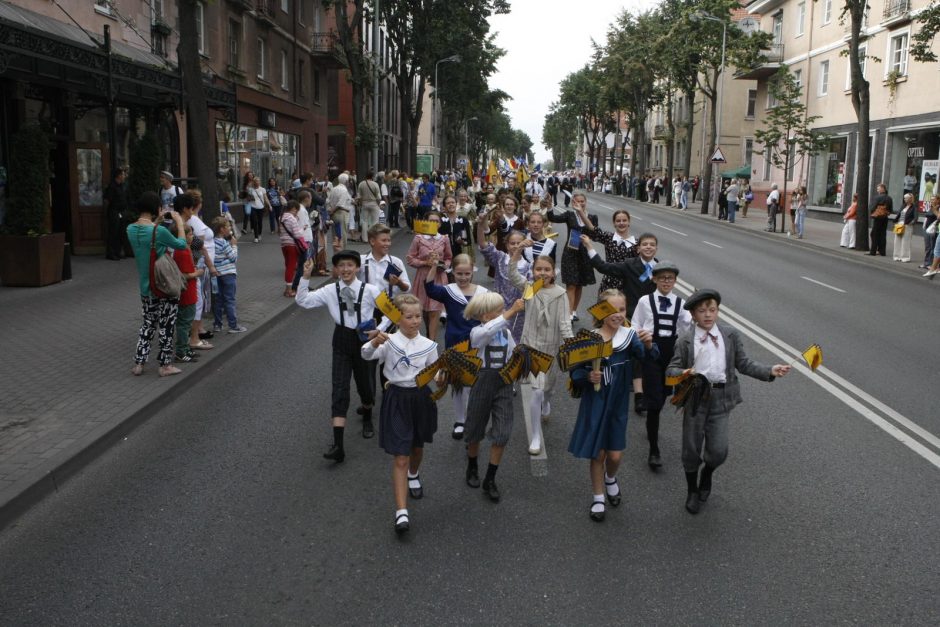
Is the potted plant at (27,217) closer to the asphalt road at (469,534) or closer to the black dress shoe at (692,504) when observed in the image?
the asphalt road at (469,534)

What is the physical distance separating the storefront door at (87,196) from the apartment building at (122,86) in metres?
0.02

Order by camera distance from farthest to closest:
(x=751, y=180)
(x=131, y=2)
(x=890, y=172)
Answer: (x=751, y=180) → (x=890, y=172) → (x=131, y=2)

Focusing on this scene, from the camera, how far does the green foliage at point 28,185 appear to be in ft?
44.0

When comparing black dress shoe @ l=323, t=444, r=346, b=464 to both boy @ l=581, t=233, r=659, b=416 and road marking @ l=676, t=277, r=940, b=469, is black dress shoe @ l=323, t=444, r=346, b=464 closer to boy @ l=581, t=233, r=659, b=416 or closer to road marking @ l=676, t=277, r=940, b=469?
boy @ l=581, t=233, r=659, b=416

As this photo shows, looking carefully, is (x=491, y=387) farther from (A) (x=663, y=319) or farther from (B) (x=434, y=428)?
(A) (x=663, y=319)

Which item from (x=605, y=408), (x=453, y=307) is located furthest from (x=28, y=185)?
(x=605, y=408)

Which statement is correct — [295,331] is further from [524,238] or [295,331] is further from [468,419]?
[468,419]

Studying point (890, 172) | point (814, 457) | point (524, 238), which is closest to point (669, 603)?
point (814, 457)

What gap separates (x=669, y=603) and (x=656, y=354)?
89.8 inches

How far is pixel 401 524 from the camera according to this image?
16.1ft

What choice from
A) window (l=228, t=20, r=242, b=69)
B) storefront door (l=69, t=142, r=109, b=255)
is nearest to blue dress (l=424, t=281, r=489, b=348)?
storefront door (l=69, t=142, r=109, b=255)

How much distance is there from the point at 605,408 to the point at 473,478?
113 cm

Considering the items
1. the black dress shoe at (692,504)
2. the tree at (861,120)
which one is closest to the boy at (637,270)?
the black dress shoe at (692,504)

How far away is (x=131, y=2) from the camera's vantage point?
67.5ft
